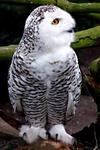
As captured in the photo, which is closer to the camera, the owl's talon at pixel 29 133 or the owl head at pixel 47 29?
the owl head at pixel 47 29

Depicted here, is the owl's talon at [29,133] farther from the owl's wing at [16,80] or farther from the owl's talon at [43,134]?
the owl's wing at [16,80]

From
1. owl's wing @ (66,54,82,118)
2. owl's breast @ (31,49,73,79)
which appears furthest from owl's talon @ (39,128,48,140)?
owl's breast @ (31,49,73,79)

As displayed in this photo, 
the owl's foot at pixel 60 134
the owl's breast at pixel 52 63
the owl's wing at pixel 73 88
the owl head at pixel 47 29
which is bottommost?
the owl's foot at pixel 60 134

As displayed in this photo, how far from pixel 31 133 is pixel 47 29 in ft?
2.57

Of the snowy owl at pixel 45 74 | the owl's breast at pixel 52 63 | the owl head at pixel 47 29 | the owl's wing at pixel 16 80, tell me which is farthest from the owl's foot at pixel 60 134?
the owl head at pixel 47 29

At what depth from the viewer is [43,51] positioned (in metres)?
3.03

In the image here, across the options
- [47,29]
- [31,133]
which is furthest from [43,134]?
[47,29]

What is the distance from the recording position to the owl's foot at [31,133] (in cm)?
346

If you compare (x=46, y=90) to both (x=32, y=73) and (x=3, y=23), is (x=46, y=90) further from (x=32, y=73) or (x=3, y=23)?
(x=3, y=23)

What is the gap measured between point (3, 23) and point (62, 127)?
1.84m

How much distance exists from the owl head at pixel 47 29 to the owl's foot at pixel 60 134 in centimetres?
68

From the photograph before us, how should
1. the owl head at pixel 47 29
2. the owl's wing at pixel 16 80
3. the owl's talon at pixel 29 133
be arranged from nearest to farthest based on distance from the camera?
the owl head at pixel 47 29, the owl's wing at pixel 16 80, the owl's talon at pixel 29 133

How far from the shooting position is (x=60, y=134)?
3504mm

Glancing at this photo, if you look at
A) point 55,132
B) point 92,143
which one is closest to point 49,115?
point 55,132
